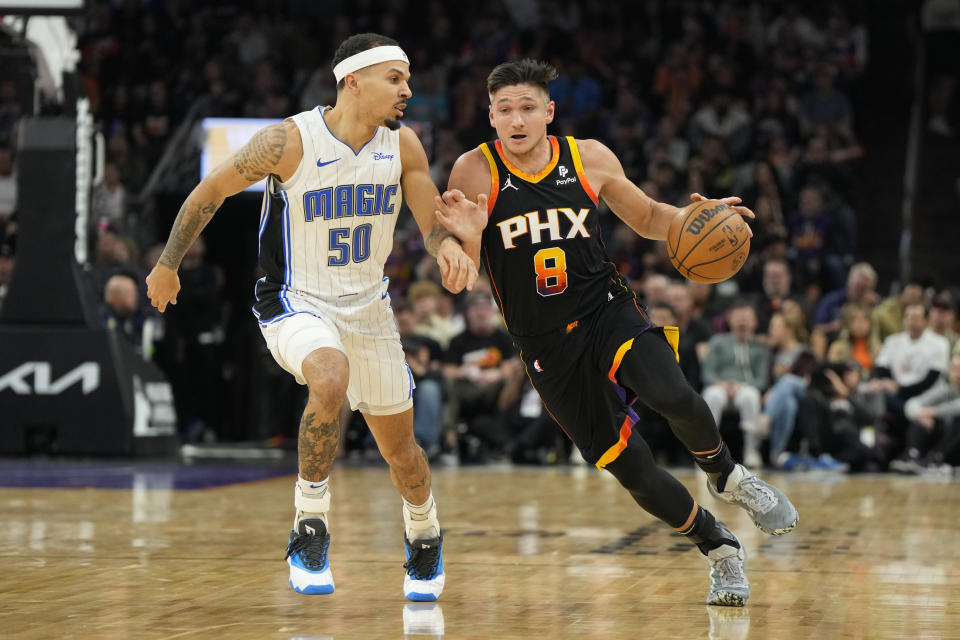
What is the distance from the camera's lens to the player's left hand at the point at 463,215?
5.07 metres

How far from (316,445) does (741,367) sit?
305 inches

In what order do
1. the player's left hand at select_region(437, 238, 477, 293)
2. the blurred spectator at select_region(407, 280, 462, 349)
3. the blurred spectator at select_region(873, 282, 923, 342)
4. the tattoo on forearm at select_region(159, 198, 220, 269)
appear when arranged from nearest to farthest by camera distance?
the player's left hand at select_region(437, 238, 477, 293)
the tattoo on forearm at select_region(159, 198, 220, 269)
the blurred spectator at select_region(873, 282, 923, 342)
the blurred spectator at select_region(407, 280, 462, 349)

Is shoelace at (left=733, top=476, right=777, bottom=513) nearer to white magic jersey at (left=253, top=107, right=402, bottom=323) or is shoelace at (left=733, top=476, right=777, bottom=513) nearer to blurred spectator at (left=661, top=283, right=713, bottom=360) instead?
white magic jersey at (left=253, top=107, right=402, bottom=323)

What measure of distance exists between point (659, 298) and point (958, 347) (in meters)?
2.60

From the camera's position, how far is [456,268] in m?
4.94

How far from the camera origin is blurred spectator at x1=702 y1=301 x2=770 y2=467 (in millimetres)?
12102

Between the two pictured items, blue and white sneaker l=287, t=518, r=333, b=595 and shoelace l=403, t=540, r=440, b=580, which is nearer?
blue and white sneaker l=287, t=518, r=333, b=595

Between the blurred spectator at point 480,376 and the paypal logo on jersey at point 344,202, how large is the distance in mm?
7662

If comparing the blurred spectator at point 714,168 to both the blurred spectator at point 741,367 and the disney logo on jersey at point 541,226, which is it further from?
the disney logo on jersey at point 541,226

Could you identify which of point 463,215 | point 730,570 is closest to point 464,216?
point 463,215

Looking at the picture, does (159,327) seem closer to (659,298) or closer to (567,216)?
(659,298)

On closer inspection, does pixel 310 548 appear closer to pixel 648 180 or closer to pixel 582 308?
pixel 582 308

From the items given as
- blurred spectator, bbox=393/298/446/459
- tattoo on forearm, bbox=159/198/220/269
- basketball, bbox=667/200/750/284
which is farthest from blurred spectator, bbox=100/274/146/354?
basketball, bbox=667/200/750/284

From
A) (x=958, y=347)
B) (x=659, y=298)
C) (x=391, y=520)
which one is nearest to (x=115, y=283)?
(x=659, y=298)
